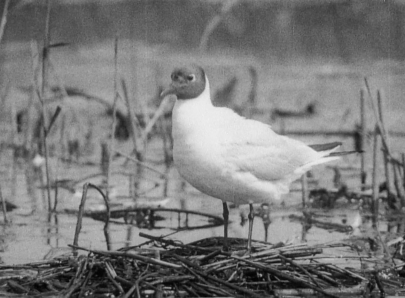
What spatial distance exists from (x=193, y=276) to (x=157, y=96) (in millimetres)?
7210

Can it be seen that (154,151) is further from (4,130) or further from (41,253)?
(41,253)

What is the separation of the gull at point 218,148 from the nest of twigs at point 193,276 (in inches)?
23.5

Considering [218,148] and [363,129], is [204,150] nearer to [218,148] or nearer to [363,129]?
[218,148]

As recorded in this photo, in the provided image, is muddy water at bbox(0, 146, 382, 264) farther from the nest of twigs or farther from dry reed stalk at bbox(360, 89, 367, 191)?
the nest of twigs

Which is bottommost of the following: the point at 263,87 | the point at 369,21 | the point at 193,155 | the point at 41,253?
the point at 41,253

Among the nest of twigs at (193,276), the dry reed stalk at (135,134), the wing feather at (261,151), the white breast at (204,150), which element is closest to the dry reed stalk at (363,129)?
the wing feather at (261,151)

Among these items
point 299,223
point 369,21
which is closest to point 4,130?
point 299,223

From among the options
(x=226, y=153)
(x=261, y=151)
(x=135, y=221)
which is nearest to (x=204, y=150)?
(x=226, y=153)

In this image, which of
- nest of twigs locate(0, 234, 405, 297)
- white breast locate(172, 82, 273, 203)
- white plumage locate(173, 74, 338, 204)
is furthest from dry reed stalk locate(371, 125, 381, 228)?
nest of twigs locate(0, 234, 405, 297)

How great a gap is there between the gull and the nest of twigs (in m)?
0.60

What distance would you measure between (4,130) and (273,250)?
6.38 meters

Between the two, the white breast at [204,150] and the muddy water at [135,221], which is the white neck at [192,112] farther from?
the muddy water at [135,221]

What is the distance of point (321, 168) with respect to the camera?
1099 cm

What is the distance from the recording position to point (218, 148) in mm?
7227
